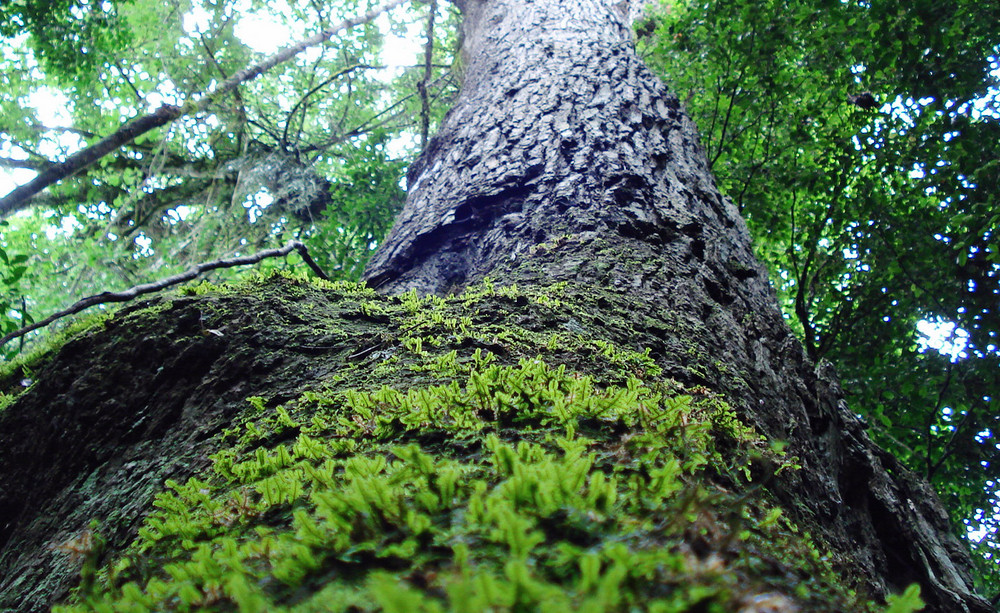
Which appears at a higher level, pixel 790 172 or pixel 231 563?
pixel 231 563

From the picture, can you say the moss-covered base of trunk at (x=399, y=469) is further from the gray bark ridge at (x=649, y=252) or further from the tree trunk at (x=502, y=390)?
the gray bark ridge at (x=649, y=252)

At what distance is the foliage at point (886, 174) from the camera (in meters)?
4.06

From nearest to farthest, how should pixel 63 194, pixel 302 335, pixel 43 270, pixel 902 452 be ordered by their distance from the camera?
pixel 302 335 → pixel 902 452 → pixel 43 270 → pixel 63 194

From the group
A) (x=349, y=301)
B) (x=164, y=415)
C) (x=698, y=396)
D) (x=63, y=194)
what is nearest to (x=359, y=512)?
(x=698, y=396)

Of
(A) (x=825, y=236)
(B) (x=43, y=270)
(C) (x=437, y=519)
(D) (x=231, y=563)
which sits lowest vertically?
(A) (x=825, y=236)

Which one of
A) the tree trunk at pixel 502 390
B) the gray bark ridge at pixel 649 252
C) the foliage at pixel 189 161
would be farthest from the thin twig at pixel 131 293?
the foliage at pixel 189 161

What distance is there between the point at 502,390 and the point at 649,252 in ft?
4.15

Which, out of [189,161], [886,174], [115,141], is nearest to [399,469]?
[886,174]

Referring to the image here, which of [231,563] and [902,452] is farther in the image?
[902,452]

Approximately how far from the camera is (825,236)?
215 inches

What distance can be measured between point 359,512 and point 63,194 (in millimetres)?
9198

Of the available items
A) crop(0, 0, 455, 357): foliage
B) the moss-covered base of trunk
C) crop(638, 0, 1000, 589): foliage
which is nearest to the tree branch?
crop(0, 0, 455, 357): foliage

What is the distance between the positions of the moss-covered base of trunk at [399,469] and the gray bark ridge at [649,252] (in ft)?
0.76

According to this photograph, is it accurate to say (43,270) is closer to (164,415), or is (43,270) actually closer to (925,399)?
(164,415)
